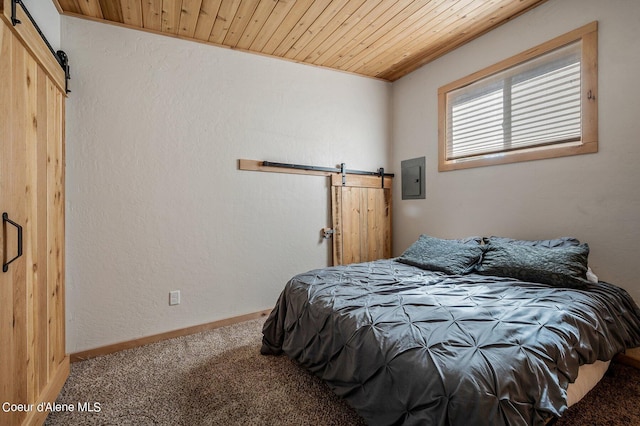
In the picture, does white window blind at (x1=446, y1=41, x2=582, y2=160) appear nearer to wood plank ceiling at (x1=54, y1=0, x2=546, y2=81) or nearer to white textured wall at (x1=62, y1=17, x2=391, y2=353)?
wood plank ceiling at (x1=54, y1=0, x2=546, y2=81)

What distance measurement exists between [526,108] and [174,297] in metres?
3.41

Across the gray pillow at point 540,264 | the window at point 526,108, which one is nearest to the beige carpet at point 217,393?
the gray pillow at point 540,264

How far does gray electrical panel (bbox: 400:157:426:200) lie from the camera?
3379 mm

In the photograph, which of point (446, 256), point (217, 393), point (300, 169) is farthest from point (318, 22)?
point (217, 393)

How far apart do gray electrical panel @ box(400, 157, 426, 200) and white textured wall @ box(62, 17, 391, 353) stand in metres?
0.84

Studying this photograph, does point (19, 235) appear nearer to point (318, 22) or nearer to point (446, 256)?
point (318, 22)

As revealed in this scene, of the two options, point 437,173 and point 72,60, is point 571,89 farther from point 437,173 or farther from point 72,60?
point 72,60

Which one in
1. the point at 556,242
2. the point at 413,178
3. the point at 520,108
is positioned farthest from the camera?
the point at 413,178

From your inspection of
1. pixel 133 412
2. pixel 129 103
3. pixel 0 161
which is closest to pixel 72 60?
pixel 129 103

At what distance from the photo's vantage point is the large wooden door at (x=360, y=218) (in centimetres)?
333

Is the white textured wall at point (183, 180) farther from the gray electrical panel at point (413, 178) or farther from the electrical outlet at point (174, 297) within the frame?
the gray electrical panel at point (413, 178)

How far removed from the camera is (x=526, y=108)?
2.51 m

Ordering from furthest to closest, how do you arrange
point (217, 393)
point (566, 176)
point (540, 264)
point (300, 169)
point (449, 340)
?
point (300, 169) → point (566, 176) → point (540, 264) → point (217, 393) → point (449, 340)

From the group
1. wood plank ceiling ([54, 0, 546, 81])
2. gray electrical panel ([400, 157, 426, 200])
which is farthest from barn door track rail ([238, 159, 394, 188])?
wood plank ceiling ([54, 0, 546, 81])
